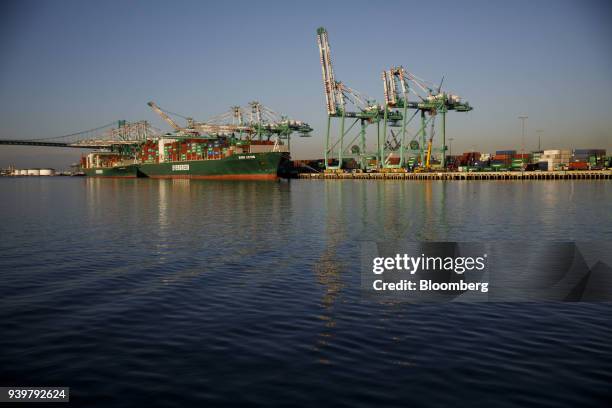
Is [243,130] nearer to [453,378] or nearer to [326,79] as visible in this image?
[326,79]

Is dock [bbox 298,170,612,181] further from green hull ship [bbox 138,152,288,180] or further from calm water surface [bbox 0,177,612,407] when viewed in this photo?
calm water surface [bbox 0,177,612,407]

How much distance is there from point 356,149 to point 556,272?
167638mm

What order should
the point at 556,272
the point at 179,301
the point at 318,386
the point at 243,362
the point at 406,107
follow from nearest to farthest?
the point at 318,386 → the point at 243,362 → the point at 179,301 → the point at 556,272 → the point at 406,107

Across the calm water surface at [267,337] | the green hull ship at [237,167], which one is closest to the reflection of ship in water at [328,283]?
the calm water surface at [267,337]

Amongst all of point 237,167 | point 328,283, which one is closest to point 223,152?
point 237,167

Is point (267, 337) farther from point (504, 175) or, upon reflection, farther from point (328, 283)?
point (504, 175)

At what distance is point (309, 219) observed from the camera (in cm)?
4256

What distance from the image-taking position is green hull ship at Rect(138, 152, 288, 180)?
13712 cm

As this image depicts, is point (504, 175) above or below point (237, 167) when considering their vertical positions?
below

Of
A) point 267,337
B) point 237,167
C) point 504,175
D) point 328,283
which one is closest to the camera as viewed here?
point 267,337

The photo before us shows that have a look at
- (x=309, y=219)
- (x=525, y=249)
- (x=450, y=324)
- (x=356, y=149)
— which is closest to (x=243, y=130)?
(x=356, y=149)

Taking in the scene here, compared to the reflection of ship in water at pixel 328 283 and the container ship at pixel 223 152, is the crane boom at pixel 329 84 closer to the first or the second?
the container ship at pixel 223 152

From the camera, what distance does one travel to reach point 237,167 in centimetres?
14138

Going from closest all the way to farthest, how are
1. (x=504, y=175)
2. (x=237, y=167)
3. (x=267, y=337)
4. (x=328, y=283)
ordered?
(x=267, y=337) → (x=328, y=283) → (x=237, y=167) → (x=504, y=175)
